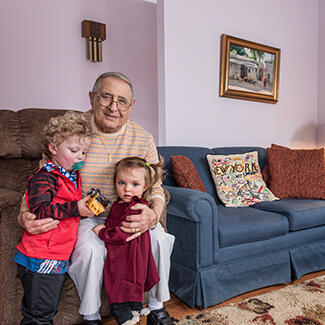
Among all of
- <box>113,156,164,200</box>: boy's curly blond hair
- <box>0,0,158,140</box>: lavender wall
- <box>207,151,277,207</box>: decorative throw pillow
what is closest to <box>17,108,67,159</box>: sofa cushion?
<box>113,156,164,200</box>: boy's curly blond hair

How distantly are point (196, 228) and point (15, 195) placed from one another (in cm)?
88

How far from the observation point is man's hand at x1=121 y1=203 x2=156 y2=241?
1198 millimetres

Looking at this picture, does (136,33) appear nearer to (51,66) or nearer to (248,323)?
(51,66)

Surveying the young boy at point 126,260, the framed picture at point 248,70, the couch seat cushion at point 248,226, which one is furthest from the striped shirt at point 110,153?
the framed picture at point 248,70

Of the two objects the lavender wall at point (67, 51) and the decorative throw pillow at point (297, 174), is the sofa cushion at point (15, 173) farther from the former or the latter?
the decorative throw pillow at point (297, 174)

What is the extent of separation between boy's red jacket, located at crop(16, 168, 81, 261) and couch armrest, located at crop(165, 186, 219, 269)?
0.62 m

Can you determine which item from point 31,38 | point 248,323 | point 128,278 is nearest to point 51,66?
point 31,38

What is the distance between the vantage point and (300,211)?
198 cm

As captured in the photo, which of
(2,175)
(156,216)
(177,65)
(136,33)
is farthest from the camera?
(136,33)

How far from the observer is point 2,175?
1571 millimetres

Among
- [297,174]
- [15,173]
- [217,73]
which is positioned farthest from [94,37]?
[297,174]

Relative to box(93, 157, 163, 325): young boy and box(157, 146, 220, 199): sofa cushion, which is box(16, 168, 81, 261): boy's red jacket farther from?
box(157, 146, 220, 199): sofa cushion

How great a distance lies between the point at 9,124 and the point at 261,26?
8.90 feet

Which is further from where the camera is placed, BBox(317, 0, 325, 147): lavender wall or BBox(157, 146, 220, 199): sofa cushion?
BBox(317, 0, 325, 147): lavender wall
